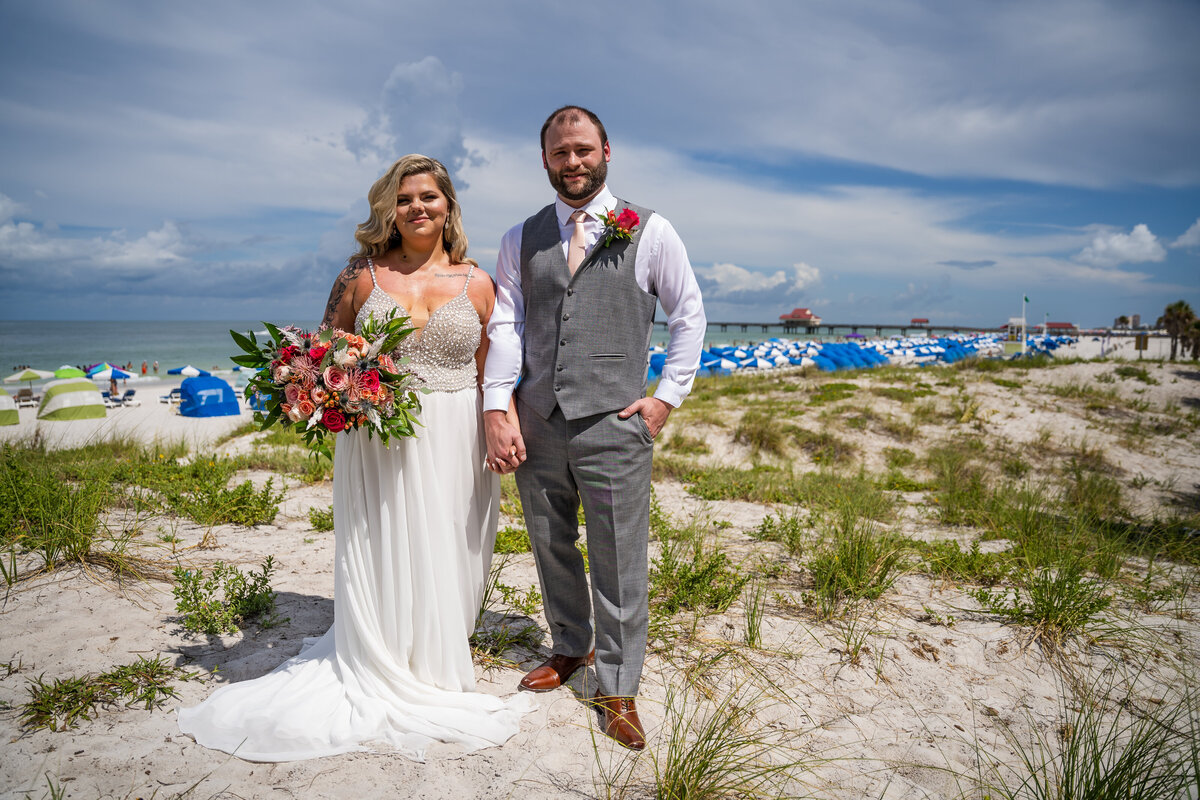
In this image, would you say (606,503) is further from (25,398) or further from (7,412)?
(25,398)

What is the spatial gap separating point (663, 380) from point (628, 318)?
1.09ft

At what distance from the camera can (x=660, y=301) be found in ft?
9.64

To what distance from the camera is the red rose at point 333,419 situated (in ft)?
8.54

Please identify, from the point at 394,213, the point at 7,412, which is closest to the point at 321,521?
the point at 394,213

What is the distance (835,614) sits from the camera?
152 inches

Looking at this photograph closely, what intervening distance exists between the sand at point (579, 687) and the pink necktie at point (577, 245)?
2090mm

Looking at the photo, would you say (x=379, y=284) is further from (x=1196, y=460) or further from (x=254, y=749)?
(x=1196, y=460)

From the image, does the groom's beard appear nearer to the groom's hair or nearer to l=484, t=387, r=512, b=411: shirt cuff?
the groom's hair

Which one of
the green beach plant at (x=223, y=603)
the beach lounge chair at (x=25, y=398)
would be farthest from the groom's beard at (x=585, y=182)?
the beach lounge chair at (x=25, y=398)

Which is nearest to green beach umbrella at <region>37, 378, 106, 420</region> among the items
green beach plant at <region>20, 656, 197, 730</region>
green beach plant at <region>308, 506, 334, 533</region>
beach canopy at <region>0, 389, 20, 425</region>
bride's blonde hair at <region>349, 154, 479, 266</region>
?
beach canopy at <region>0, 389, 20, 425</region>

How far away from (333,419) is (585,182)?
1.51m

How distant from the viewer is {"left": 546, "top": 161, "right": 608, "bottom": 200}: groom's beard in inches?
110

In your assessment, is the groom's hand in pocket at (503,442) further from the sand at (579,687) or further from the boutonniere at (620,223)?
the sand at (579,687)

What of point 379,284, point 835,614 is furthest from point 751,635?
point 379,284
